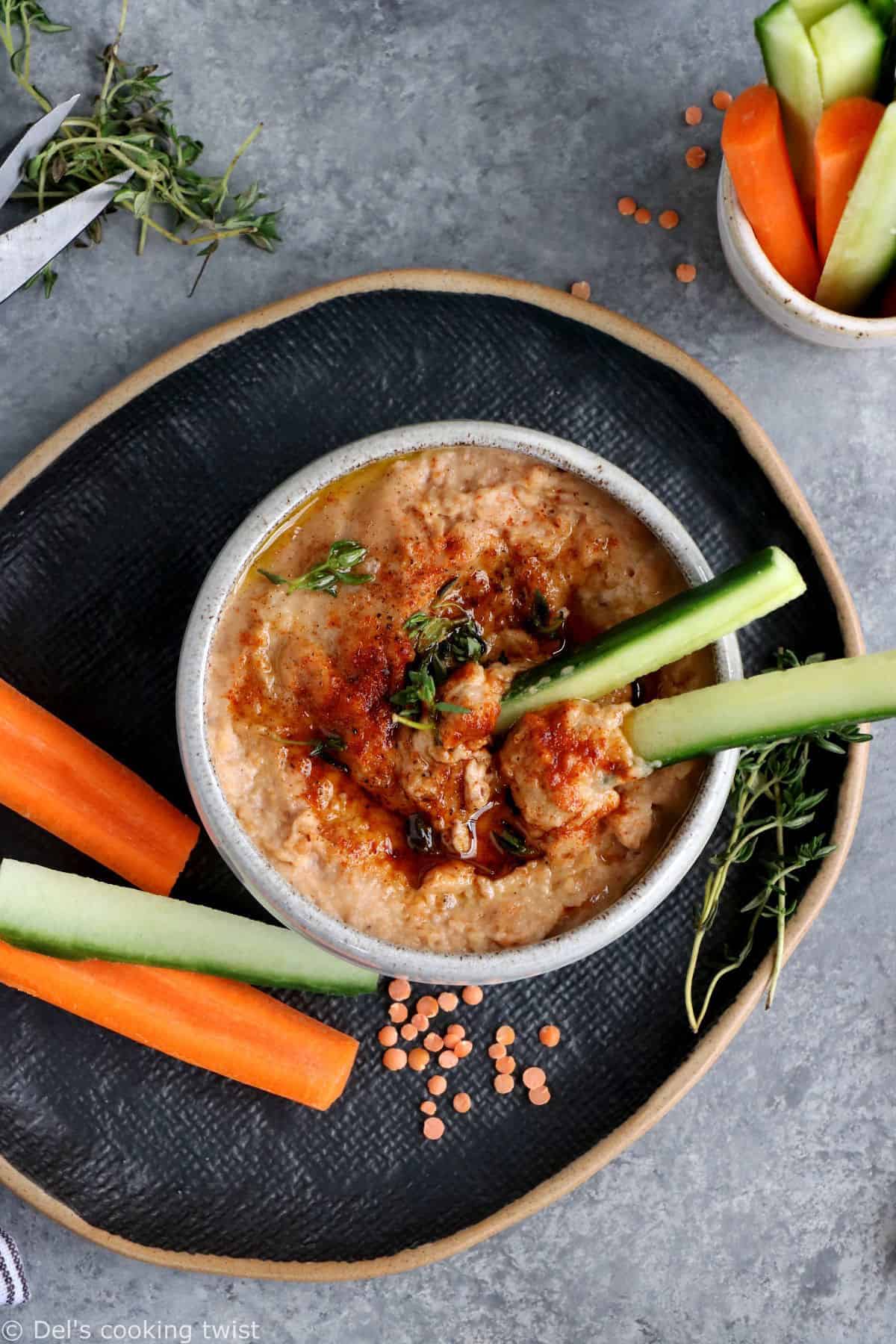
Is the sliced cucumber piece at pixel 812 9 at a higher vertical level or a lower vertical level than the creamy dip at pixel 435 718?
higher

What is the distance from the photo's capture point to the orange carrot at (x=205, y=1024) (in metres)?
2.28

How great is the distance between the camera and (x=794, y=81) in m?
2.23

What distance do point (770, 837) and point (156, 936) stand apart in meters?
1.20

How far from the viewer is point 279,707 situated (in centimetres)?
191

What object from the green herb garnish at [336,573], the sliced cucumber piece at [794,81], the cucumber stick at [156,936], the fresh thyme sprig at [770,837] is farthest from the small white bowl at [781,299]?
the cucumber stick at [156,936]

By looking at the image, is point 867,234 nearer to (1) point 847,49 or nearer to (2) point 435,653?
(1) point 847,49

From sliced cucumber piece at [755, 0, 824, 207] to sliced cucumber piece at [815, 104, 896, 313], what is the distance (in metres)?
0.15

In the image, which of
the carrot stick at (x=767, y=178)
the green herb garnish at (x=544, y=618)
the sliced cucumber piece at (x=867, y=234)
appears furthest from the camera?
the carrot stick at (x=767, y=178)

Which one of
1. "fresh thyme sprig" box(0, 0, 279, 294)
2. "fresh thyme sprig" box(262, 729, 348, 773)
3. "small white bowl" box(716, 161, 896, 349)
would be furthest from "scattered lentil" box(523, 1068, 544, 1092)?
"fresh thyme sprig" box(0, 0, 279, 294)

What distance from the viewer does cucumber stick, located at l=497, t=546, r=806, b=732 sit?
70.0 inches

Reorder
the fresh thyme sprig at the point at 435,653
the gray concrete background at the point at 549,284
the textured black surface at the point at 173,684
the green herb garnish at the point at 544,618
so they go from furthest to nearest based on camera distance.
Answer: the gray concrete background at the point at 549,284
the textured black surface at the point at 173,684
the green herb garnish at the point at 544,618
the fresh thyme sprig at the point at 435,653

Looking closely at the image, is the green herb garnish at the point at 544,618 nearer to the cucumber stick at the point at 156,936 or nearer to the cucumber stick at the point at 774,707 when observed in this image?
the cucumber stick at the point at 774,707

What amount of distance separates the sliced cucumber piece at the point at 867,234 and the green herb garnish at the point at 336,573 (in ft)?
3.71

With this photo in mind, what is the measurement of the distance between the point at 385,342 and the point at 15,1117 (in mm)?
1686
